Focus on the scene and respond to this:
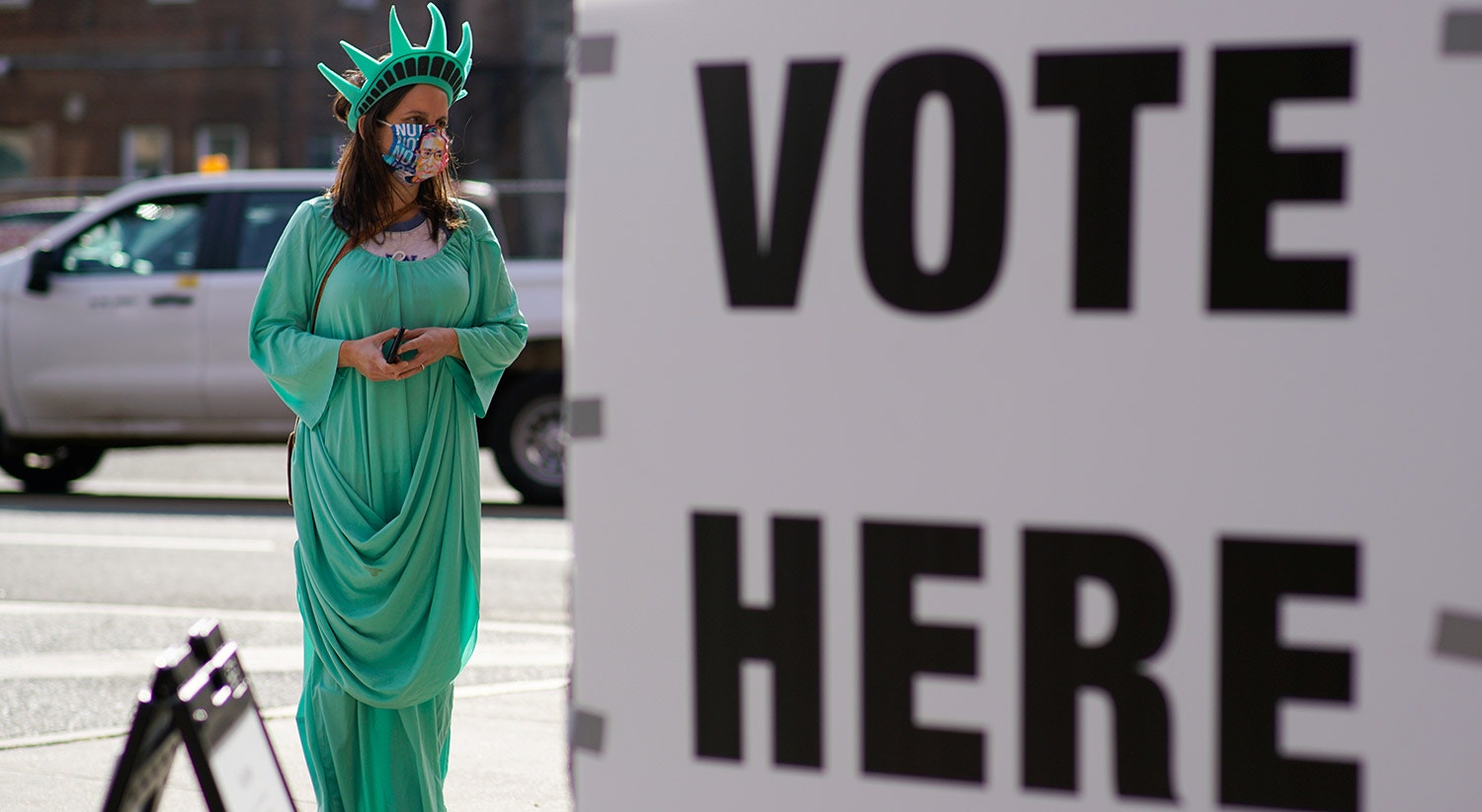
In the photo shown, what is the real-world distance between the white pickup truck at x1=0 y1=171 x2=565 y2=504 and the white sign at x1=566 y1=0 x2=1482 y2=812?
8393mm

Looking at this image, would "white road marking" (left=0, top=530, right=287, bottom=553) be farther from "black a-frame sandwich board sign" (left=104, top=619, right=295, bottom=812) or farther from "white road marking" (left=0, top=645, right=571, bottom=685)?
"black a-frame sandwich board sign" (left=104, top=619, right=295, bottom=812)

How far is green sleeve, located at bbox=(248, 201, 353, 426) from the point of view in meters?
3.38

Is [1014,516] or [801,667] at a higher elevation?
[1014,516]

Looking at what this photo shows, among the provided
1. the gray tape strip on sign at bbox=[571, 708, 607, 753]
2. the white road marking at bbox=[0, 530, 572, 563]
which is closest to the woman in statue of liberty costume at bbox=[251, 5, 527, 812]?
the gray tape strip on sign at bbox=[571, 708, 607, 753]

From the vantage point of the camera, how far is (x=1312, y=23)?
1498 mm

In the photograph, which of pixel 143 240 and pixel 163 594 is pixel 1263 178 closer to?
pixel 163 594

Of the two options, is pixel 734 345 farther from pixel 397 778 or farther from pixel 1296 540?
pixel 397 778

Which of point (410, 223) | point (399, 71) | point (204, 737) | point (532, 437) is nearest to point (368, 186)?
point (410, 223)

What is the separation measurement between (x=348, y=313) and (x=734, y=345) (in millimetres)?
1890

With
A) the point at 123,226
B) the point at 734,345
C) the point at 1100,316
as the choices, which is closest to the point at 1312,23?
the point at 1100,316

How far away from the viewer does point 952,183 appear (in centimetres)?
161

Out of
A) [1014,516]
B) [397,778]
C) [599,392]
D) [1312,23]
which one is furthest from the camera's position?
[397,778]

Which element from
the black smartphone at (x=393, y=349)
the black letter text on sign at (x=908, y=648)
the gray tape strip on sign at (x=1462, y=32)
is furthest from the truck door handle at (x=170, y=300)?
the gray tape strip on sign at (x=1462, y=32)

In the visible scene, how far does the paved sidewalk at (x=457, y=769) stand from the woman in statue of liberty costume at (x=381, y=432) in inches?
31.4
